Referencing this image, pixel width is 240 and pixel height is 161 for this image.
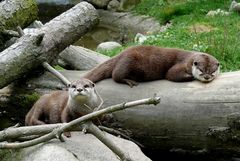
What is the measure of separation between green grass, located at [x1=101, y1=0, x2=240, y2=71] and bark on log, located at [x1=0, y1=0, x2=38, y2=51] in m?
2.40

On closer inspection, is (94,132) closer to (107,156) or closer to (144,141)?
(107,156)

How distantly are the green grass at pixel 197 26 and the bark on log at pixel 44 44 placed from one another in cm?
197

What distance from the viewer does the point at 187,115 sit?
16.5 feet

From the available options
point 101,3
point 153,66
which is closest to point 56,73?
point 153,66

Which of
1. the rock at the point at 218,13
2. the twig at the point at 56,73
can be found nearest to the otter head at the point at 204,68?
the twig at the point at 56,73

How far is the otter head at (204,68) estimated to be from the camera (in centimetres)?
519

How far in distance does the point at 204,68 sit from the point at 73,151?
1440 mm

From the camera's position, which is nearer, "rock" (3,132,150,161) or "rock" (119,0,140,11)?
"rock" (3,132,150,161)

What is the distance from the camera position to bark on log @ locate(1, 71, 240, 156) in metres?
4.93

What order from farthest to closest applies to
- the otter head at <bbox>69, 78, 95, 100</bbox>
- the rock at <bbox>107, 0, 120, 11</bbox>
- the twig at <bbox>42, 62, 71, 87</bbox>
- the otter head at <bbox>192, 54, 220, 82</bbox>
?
the rock at <bbox>107, 0, 120, 11</bbox> → the twig at <bbox>42, 62, 71, 87</bbox> → the otter head at <bbox>192, 54, 220, 82</bbox> → the otter head at <bbox>69, 78, 95, 100</bbox>

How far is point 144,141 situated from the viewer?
536cm

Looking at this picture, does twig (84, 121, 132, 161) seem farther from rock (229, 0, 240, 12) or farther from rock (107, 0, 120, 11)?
rock (107, 0, 120, 11)

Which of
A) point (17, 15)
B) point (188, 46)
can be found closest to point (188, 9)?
point (188, 46)

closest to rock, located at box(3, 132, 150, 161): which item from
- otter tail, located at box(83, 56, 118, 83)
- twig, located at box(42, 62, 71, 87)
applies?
twig, located at box(42, 62, 71, 87)
